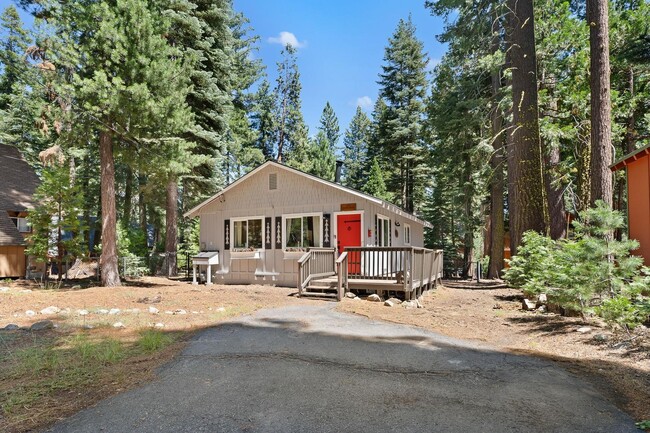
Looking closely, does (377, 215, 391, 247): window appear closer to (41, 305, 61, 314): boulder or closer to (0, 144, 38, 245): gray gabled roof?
(41, 305, 61, 314): boulder

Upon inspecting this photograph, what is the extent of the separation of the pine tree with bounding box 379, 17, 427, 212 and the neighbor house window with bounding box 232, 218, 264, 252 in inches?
629

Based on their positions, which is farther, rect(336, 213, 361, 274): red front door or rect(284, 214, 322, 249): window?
rect(284, 214, 322, 249): window

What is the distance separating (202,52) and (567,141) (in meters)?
16.1

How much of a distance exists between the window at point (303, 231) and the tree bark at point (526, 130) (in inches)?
Answer: 248

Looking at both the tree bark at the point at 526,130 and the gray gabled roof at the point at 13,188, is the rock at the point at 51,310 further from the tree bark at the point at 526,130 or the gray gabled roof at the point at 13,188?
the tree bark at the point at 526,130

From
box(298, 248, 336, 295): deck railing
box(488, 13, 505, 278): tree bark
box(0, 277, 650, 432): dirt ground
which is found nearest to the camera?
box(0, 277, 650, 432): dirt ground

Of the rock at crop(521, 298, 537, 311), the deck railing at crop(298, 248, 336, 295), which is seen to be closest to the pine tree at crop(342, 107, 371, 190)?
the deck railing at crop(298, 248, 336, 295)

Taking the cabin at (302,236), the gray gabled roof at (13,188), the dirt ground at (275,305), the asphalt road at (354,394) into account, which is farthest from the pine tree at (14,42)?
the asphalt road at (354,394)

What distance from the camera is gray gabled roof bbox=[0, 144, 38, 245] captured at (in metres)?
15.5

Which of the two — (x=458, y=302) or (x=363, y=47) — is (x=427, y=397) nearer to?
(x=458, y=302)

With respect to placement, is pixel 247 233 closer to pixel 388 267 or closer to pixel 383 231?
pixel 383 231

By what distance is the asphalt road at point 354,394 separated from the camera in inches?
107

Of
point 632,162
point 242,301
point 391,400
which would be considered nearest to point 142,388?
point 391,400

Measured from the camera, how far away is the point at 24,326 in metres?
6.02
